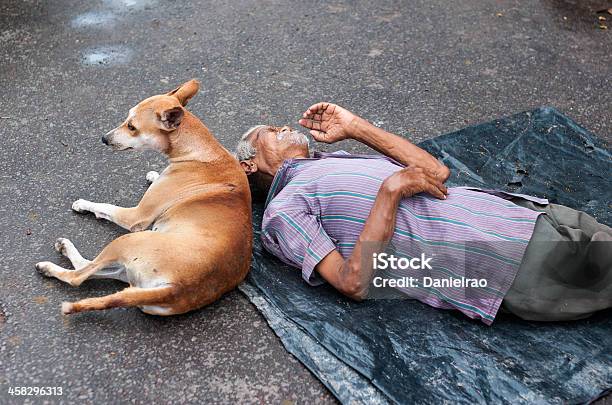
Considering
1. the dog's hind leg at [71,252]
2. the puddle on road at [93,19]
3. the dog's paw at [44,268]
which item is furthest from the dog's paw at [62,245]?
the puddle on road at [93,19]

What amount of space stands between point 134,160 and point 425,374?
2.40m

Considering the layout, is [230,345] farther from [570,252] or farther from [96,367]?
[570,252]

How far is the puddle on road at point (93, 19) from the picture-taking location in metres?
5.92

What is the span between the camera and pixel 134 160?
169 inches

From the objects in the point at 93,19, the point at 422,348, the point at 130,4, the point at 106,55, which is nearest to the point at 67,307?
the point at 422,348

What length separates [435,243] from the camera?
10.2 ft

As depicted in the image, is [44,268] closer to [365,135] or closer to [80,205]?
[80,205]

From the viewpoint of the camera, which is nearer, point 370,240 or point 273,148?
point 370,240

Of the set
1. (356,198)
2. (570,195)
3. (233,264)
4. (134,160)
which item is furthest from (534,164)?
(134,160)

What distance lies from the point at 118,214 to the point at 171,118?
0.61 m

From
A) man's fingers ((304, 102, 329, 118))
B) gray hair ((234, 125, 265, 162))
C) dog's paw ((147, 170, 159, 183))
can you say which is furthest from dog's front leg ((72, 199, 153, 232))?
man's fingers ((304, 102, 329, 118))

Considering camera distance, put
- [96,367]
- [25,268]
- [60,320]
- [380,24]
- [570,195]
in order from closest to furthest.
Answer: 1. [96,367]
2. [60,320]
3. [25,268]
4. [570,195]
5. [380,24]

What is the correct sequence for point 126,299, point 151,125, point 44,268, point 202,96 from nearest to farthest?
1. point 126,299
2. point 44,268
3. point 151,125
4. point 202,96

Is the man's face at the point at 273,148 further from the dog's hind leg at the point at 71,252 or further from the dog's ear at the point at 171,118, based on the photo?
the dog's hind leg at the point at 71,252
